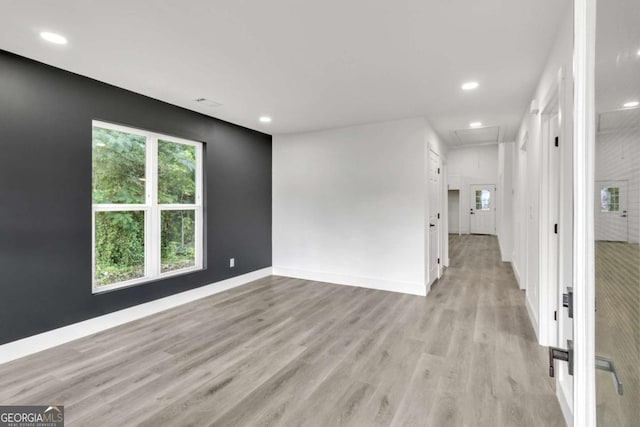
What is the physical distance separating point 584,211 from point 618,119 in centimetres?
18

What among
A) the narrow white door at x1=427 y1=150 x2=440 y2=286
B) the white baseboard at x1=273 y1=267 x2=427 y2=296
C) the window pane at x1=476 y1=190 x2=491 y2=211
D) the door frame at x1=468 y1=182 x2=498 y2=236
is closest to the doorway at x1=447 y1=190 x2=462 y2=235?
the door frame at x1=468 y1=182 x2=498 y2=236

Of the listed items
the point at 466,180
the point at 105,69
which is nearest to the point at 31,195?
the point at 105,69

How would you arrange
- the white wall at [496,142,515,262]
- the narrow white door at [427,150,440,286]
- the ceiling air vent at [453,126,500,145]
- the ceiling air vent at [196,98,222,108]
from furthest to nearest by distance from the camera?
the white wall at [496,142,515,262] → the ceiling air vent at [453,126,500,145] → the narrow white door at [427,150,440,286] → the ceiling air vent at [196,98,222,108]

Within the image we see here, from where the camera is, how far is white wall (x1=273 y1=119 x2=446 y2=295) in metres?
4.43

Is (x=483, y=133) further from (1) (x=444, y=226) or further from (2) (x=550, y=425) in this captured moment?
(2) (x=550, y=425)

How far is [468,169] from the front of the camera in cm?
1149

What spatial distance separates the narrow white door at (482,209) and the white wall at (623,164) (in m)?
12.0

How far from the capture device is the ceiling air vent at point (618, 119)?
518 millimetres

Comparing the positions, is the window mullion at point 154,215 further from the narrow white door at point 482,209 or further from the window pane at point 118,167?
the narrow white door at point 482,209

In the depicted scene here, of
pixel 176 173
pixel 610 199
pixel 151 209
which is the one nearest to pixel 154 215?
pixel 151 209

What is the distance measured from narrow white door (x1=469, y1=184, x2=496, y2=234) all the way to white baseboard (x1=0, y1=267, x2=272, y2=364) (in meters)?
9.92

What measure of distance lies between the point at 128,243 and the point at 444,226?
519cm

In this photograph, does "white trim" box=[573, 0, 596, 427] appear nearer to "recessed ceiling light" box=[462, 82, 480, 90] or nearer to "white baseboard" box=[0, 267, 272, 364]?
"recessed ceiling light" box=[462, 82, 480, 90]

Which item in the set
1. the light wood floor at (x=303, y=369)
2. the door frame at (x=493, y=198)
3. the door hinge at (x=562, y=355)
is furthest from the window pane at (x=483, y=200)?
the door hinge at (x=562, y=355)
